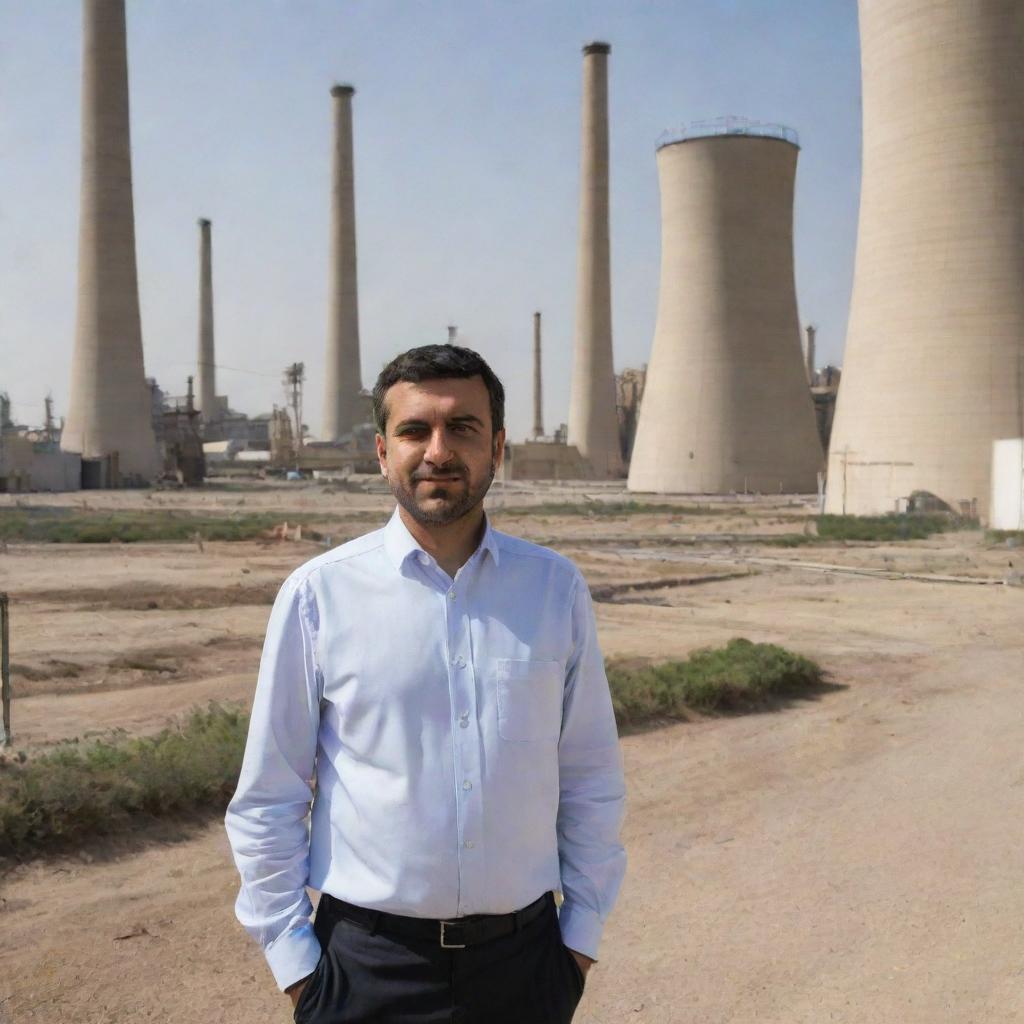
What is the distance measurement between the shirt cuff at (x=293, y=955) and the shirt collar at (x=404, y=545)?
56cm

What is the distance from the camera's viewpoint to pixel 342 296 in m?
54.1

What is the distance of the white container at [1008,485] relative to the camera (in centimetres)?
1911

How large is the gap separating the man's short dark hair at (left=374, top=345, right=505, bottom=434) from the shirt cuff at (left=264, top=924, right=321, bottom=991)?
0.78 metres

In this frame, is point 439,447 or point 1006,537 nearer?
point 439,447

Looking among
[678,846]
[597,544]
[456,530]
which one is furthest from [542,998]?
[597,544]

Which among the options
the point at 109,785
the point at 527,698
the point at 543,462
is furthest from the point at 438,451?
the point at 543,462

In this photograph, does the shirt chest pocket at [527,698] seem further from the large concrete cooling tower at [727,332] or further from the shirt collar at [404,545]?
the large concrete cooling tower at [727,332]

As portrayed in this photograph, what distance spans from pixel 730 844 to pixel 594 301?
41.3 m

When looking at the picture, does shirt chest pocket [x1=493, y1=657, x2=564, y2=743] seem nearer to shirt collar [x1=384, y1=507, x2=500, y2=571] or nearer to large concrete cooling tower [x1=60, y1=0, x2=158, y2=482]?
shirt collar [x1=384, y1=507, x2=500, y2=571]

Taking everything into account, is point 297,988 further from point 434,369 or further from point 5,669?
point 5,669

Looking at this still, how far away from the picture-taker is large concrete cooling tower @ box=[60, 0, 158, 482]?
3609cm

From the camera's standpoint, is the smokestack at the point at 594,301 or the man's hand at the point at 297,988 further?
the smokestack at the point at 594,301

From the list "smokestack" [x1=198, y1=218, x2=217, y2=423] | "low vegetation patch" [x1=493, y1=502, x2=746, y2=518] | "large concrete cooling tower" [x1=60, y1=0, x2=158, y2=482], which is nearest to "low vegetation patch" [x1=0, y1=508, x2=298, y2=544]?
"low vegetation patch" [x1=493, y1=502, x2=746, y2=518]

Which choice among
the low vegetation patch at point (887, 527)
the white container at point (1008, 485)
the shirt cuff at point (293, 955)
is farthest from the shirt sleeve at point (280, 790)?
the white container at point (1008, 485)
